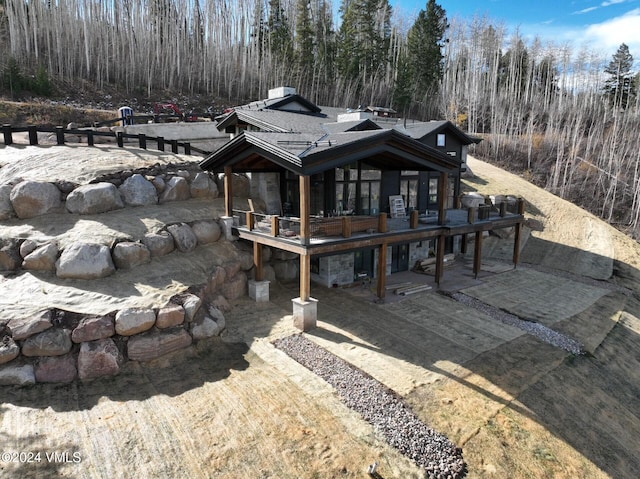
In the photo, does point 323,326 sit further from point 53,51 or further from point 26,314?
point 53,51

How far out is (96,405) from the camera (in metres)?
8.48

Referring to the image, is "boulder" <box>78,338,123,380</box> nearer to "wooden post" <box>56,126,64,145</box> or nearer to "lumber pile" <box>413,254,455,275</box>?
"wooden post" <box>56,126,64,145</box>

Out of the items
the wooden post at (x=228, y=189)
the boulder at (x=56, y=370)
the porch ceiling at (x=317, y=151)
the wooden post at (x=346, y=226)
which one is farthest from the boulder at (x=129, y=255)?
the wooden post at (x=346, y=226)

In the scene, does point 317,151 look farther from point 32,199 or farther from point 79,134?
point 79,134

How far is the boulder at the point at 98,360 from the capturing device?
9.33 meters

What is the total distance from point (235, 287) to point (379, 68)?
45.4 m

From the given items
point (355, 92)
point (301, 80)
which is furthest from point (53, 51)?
point (355, 92)

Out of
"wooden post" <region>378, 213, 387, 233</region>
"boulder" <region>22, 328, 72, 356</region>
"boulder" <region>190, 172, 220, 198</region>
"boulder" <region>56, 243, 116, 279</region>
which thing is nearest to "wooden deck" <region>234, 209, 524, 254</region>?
"wooden post" <region>378, 213, 387, 233</region>

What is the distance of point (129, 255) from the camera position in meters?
12.0

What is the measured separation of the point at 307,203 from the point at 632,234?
2825cm

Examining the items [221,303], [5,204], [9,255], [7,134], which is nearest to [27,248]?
[9,255]

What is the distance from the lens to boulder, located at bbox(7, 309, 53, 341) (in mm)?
9203

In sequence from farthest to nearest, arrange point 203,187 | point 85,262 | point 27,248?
point 203,187 → point 27,248 → point 85,262

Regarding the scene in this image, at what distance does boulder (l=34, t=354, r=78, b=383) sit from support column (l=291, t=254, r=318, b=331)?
19.1ft
